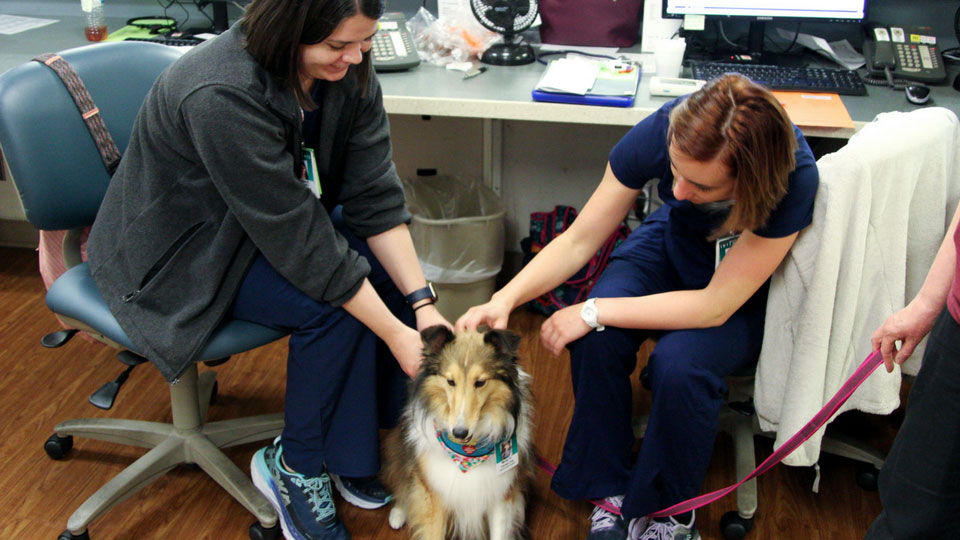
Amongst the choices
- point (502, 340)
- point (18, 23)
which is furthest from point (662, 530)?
point (18, 23)

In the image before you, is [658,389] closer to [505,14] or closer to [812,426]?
[812,426]

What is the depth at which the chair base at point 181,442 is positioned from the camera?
191cm

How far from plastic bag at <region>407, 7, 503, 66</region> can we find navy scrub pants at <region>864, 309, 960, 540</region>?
1.70 metres

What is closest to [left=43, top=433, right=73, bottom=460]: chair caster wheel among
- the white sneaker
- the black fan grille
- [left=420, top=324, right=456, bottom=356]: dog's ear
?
[left=420, top=324, right=456, bottom=356]: dog's ear

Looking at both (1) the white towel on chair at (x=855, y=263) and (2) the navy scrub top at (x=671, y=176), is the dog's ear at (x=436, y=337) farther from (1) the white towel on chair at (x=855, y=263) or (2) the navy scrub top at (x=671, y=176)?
(1) the white towel on chair at (x=855, y=263)

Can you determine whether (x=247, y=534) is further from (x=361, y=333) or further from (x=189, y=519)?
(x=361, y=333)

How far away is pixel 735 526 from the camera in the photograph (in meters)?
1.92

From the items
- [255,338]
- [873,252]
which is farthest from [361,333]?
[873,252]

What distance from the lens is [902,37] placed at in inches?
97.1

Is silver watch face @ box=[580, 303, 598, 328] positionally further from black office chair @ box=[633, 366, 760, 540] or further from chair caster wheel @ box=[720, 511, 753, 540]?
chair caster wheel @ box=[720, 511, 753, 540]

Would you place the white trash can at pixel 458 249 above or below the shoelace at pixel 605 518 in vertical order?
above

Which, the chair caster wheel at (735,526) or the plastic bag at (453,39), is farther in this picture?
the plastic bag at (453,39)

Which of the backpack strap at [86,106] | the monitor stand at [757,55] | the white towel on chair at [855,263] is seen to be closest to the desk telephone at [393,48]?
the backpack strap at [86,106]

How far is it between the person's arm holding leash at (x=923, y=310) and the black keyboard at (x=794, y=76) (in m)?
1.00
